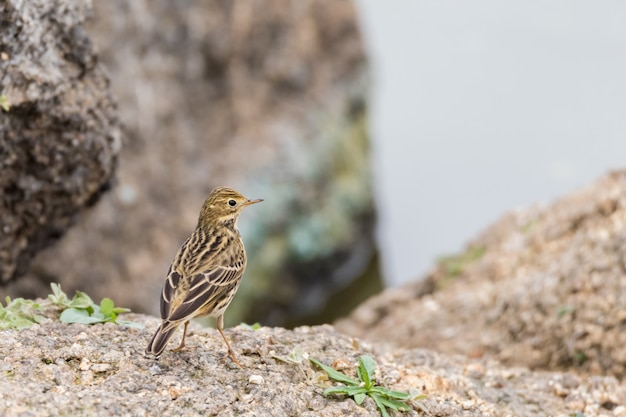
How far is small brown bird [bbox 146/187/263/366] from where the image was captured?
189 inches

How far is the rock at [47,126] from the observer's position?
6246 mm

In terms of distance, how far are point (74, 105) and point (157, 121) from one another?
24.4ft

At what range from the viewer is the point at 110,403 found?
443 cm

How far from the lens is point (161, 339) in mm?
4625

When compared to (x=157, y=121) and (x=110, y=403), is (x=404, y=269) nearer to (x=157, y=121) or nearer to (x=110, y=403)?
(x=157, y=121)

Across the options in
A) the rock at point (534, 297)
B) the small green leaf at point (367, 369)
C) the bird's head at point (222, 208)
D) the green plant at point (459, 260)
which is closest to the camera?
the small green leaf at point (367, 369)

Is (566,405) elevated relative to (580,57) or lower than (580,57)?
lower

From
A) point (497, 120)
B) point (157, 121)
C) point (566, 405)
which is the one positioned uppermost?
point (497, 120)

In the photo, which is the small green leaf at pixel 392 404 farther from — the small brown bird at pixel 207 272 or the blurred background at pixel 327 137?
the blurred background at pixel 327 137

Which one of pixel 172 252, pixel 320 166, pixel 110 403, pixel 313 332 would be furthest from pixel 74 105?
pixel 320 166

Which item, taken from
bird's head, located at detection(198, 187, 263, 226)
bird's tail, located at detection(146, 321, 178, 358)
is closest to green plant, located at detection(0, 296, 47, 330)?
bird's tail, located at detection(146, 321, 178, 358)

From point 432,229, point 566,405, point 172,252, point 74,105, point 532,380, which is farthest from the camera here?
point 432,229

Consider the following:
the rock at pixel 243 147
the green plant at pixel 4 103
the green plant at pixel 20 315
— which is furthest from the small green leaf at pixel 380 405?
the rock at pixel 243 147

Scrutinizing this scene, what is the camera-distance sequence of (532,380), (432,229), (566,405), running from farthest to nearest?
(432,229) → (532,380) → (566,405)
